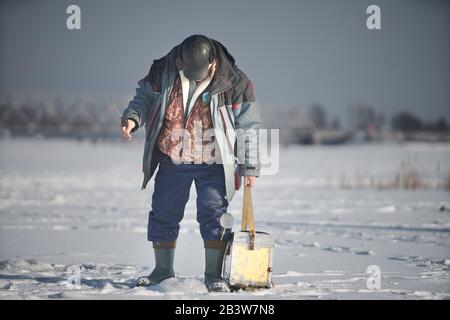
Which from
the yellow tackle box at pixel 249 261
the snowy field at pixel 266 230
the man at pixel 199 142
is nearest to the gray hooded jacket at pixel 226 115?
the man at pixel 199 142

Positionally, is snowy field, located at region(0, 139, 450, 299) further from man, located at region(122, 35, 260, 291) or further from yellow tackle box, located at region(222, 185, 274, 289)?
man, located at region(122, 35, 260, 291)

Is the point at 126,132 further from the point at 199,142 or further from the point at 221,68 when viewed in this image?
the point at 221,68

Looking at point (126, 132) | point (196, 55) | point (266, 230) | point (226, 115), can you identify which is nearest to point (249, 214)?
point (226, 115)

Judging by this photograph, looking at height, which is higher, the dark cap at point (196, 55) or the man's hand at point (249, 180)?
the dark cap at point (196, 55)

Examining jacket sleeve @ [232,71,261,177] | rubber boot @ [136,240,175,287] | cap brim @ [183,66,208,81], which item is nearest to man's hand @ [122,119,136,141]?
cap brim @ [183,66,208,81]

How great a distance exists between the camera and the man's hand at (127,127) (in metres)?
4.37

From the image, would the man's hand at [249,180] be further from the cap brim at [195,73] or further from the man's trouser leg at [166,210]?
the cap brim at [195,73]

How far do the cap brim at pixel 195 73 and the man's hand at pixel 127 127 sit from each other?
0.50 meters

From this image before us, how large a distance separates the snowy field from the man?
1.15 feet

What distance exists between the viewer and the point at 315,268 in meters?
5.35

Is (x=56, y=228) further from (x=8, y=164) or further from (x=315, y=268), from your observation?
(x=8, y=164)

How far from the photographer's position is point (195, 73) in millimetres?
4375

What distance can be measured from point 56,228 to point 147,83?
12.3 ft
